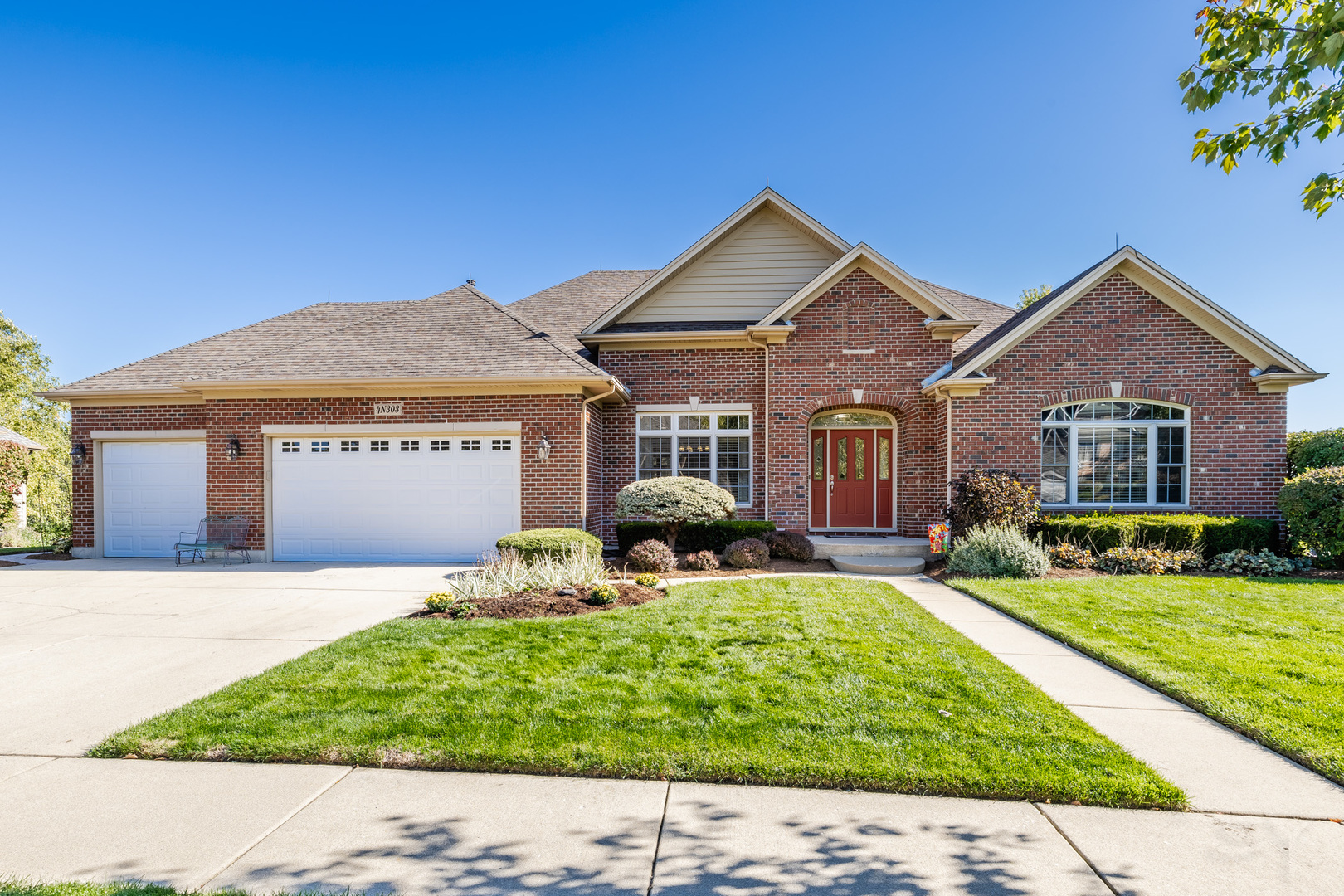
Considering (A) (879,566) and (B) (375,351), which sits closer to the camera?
(A) (879,566)

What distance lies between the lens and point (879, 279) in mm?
12453

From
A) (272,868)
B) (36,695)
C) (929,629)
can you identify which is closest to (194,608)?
(36,695)

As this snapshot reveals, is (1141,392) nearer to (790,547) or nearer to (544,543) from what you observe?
(790,547)

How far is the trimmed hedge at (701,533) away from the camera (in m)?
11.4

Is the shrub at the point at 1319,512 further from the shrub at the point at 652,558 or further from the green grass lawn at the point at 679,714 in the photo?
the shrub at the point at 652,558

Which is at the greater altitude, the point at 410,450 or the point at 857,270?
the point at 857,270

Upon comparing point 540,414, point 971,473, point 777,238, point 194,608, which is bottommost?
point 194,608

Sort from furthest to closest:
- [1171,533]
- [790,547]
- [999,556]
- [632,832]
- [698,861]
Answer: [790,547], [1171,533], [999,556], [632,832], [698,861]

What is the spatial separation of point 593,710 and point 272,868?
1907 mm

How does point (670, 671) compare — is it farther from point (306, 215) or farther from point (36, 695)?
point (306, 215)

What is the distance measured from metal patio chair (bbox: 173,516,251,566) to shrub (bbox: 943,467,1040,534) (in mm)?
13470

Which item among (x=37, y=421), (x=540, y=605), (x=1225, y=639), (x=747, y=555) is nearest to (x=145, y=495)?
(x=540, y=605)

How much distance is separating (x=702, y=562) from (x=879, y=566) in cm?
307

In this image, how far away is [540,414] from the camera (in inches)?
450
